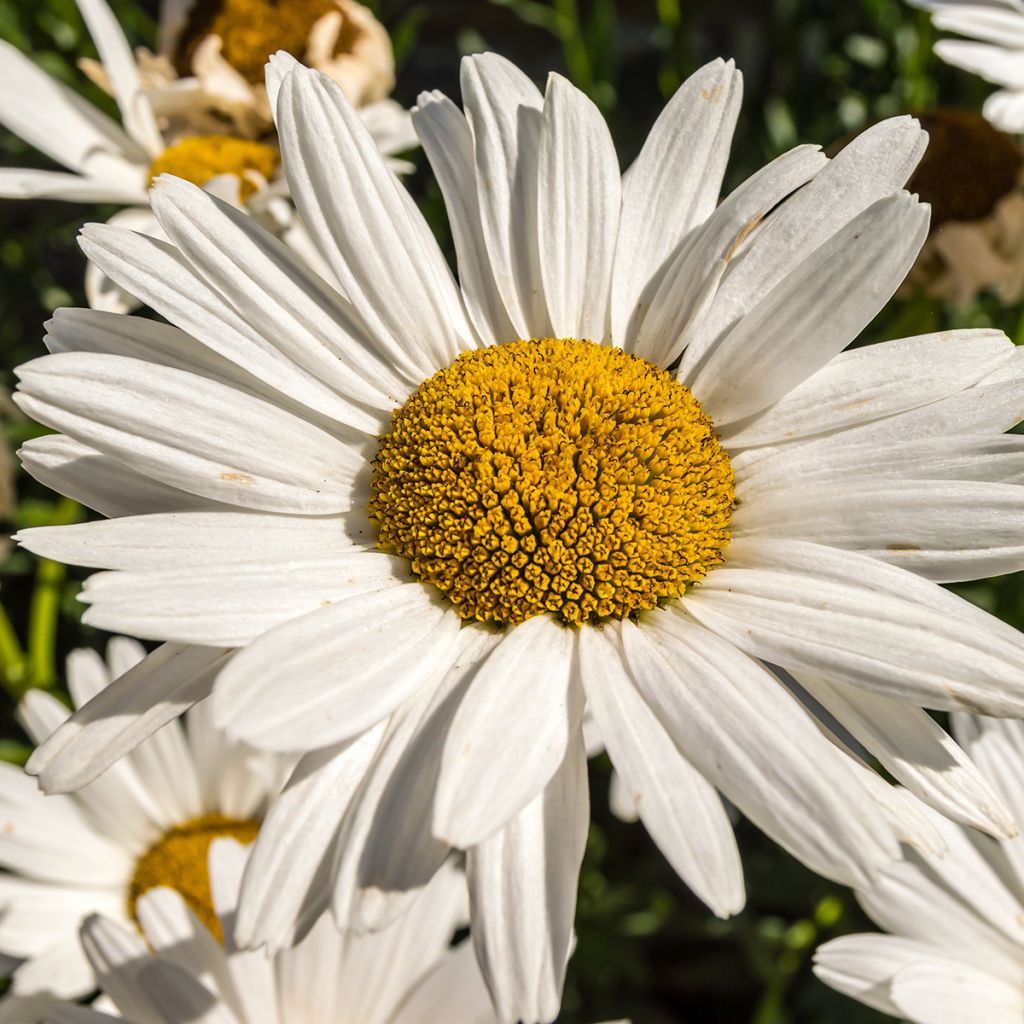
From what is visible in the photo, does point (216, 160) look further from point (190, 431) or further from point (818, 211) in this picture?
point (818, 211)

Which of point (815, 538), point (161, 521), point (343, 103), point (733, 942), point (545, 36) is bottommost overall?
point (733, 942)

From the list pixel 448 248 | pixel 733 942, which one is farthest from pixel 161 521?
pixel 733 942

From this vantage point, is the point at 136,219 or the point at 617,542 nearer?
the point at 617,542

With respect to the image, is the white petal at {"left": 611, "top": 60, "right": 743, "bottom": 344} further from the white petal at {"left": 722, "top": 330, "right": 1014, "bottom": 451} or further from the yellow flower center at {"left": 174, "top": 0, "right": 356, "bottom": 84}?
the yellow flower center at {"left": 174, "top": 0, "right": 356, "bottom": 84}

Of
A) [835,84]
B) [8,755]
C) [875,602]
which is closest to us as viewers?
[875,602]

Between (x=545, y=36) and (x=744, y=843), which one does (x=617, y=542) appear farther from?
(x=545, y=36)

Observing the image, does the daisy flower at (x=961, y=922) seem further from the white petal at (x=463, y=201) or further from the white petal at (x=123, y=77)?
the white petal at (x=123, y=77)

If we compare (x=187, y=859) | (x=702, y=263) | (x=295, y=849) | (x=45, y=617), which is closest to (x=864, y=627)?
(x=702, y=263)
